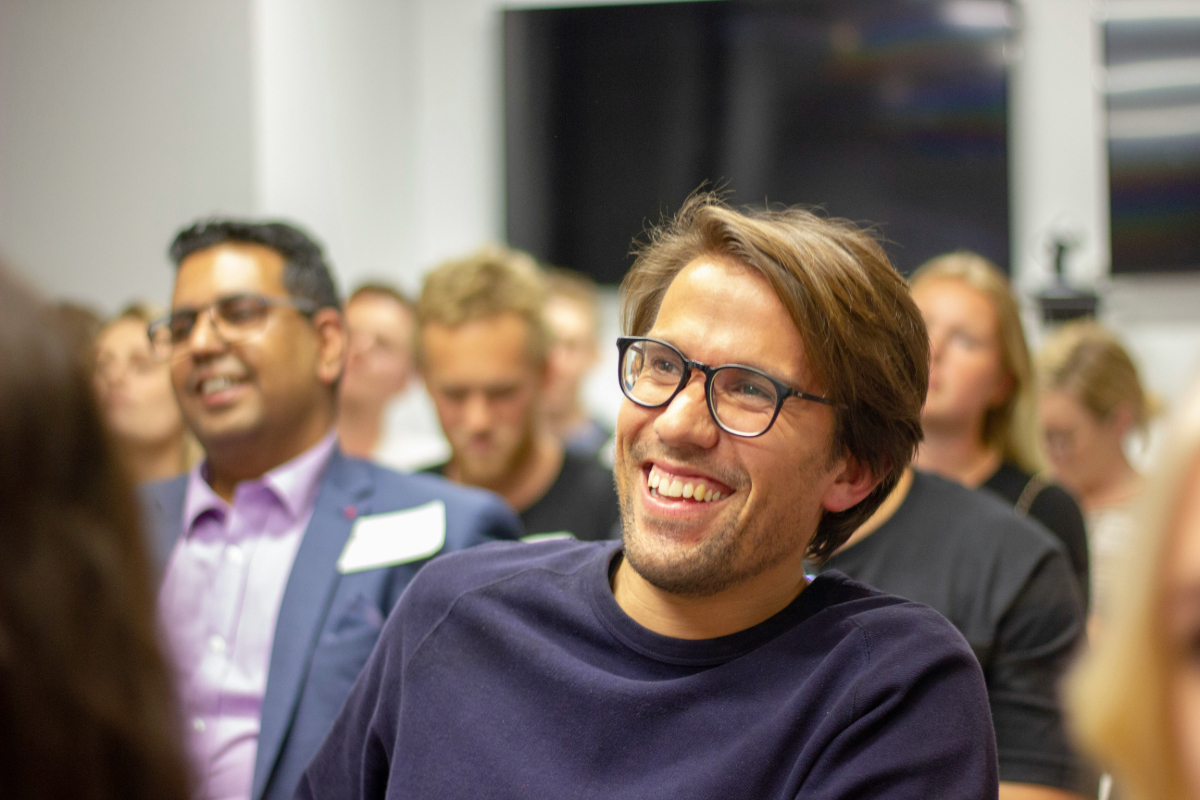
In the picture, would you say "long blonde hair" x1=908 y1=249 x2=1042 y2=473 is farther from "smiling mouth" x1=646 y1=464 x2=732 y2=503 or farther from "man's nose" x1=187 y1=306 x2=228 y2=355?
"man's nose" x1=187 y1=306 x2=228 y2=355

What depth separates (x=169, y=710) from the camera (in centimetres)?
65

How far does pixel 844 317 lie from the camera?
4.21 ft

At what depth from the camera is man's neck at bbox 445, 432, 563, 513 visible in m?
2.69

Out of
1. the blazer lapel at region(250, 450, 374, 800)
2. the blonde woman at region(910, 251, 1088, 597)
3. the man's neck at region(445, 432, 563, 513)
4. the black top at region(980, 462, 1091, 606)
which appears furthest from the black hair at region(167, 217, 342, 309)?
the black top at region(980, 462, 1091, 606)

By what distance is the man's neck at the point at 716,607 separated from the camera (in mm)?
1297

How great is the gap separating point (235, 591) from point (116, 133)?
9.25 feet

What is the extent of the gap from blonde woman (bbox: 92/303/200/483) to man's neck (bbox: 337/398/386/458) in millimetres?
758

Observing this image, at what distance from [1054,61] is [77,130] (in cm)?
420

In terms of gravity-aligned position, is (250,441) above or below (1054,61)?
below

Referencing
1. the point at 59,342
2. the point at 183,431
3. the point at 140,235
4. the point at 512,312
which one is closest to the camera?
the point at 59,342

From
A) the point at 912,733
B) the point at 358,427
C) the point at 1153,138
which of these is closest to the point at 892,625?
the point at 912,733

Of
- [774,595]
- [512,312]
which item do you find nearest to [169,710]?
[774,595]

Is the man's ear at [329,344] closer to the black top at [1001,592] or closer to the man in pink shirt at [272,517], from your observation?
the man in pink shirt at [272,517]

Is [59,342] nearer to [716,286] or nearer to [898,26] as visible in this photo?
[716,286]
